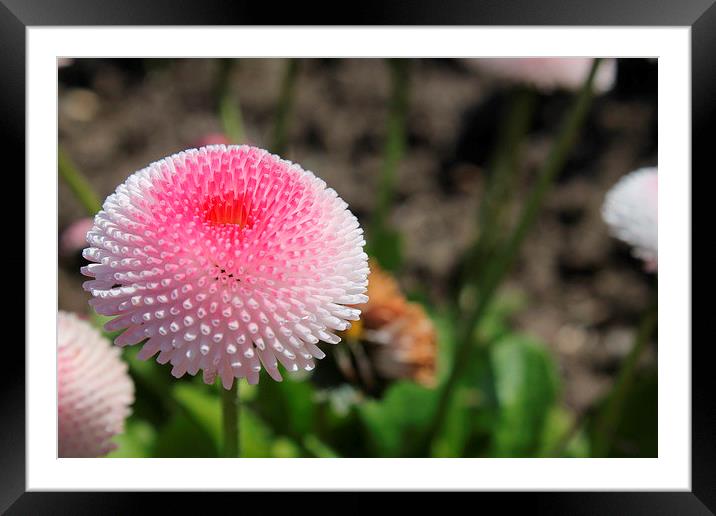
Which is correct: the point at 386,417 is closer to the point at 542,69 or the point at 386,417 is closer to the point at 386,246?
the point at 386,246

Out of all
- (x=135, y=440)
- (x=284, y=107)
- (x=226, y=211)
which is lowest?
(x=135, y=440)

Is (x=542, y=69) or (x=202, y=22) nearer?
(x=202, y=22)

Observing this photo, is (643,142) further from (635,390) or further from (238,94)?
(238,94)

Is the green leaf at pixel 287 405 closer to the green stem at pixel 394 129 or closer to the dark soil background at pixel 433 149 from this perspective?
the green stem at pixel 394 129

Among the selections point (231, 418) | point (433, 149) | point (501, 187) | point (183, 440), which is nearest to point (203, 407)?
point (183, 440)

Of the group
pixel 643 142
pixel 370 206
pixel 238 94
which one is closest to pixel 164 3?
pixel 370 206

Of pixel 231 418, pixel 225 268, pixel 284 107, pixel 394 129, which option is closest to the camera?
pixel 225 268
